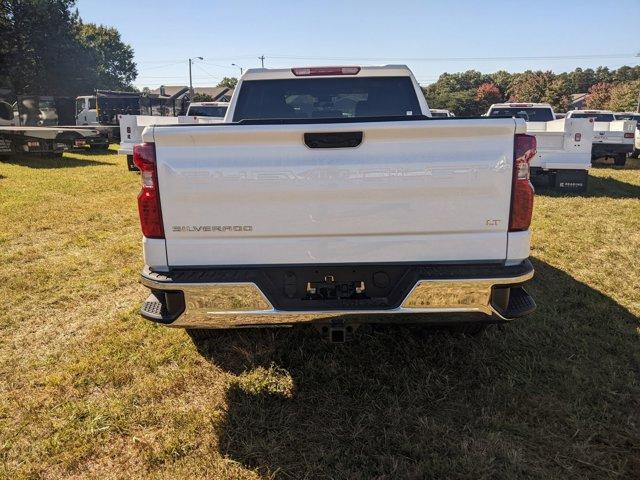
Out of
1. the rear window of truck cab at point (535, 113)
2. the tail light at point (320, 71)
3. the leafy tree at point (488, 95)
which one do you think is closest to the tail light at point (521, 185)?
the tail light at point (320, 71)

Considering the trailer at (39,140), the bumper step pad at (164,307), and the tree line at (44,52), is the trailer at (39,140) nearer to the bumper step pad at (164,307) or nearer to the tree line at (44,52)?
the bumper step pad at (164,307)

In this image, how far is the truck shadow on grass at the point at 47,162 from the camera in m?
14.5

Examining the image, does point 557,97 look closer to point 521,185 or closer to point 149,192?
point 521,185

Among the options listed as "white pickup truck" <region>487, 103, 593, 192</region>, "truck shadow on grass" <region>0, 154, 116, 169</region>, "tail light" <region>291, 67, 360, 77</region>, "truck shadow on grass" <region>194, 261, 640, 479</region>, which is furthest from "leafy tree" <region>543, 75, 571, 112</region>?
"truck shadow on grass" <region>194, 261, 640, 479</region>

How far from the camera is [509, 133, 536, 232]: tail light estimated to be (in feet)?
8.24

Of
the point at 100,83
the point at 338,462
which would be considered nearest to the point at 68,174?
the point at 338,462

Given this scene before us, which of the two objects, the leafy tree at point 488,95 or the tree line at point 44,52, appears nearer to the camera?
the tree line at point 44,52

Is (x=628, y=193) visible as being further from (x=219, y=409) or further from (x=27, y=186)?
(x=27, y=186)

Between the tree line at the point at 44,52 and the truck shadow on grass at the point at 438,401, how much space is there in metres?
46.5

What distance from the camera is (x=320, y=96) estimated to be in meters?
4.46

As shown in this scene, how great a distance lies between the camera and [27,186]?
1088 cm

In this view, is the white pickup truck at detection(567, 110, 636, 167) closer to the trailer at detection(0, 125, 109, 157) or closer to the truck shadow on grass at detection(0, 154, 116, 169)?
the truck shadow on grass at detection(0, 154, 116, 169)

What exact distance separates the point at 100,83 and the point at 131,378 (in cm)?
5548

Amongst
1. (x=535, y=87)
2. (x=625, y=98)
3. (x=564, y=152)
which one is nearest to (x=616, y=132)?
(x=564, y=152)
